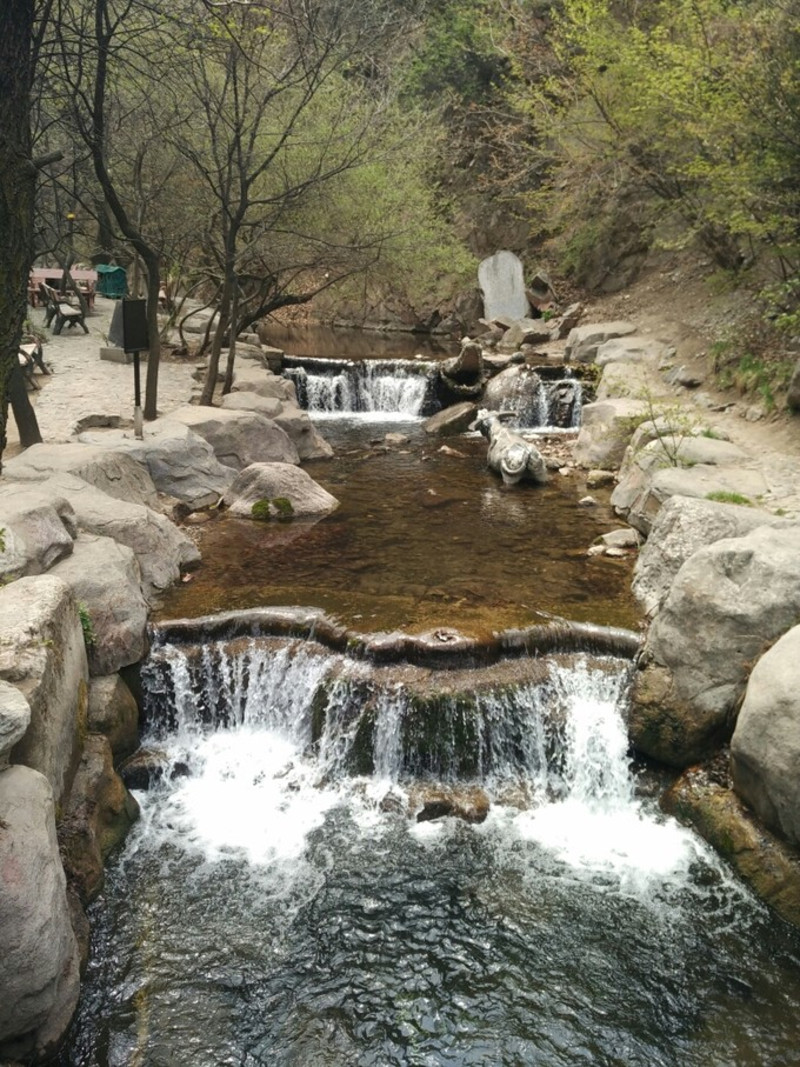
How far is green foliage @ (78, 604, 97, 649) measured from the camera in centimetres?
571

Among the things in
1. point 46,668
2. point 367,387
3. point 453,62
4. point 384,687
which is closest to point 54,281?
point 367,387

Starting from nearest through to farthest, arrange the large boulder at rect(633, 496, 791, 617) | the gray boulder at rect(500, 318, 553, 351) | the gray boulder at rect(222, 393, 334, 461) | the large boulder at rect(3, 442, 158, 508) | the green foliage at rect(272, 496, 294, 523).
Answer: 1. the large boulder at rect(633, 496, 791, 617)
2. the large boulder at rect(3, 442, 158, 508)
3. the green foliage at rect(272, 496, 294, 523)
4. the gray boulder at rect(222, 393, 334, 461)
5. the gray boulder at rect(500, 318, 553, 351)

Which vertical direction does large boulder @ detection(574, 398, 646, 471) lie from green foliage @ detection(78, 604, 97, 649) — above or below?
above

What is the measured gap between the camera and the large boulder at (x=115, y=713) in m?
5.57

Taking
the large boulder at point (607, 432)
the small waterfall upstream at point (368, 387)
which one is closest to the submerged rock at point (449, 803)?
the large boulder at point (607, 432)

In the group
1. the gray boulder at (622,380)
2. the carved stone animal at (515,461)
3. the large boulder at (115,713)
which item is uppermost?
the gray boulder at (622,380)

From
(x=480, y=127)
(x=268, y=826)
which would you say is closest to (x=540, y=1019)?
(x=268, y=826)

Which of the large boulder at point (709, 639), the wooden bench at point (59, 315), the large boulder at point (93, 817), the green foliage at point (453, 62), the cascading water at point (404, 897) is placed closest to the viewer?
the cascading water at point (404, 897)

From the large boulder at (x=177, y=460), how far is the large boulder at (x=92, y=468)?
8.6 inches

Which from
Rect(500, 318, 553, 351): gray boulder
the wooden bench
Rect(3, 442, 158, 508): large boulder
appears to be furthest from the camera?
Rect(500, 318, 553, 351): gray boulder

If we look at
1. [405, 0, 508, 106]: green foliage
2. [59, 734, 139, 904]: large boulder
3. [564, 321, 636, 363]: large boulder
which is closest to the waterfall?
[564, 321, 636, 363]: large boulder

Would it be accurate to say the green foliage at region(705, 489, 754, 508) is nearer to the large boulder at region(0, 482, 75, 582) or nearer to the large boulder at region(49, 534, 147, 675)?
the large boulder at region(49, 534, 147, 675)

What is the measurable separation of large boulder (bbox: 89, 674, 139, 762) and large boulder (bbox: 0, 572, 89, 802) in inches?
11.4

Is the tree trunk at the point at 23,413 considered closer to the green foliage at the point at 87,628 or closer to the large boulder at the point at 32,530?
the large boulder at the point at 32,530
